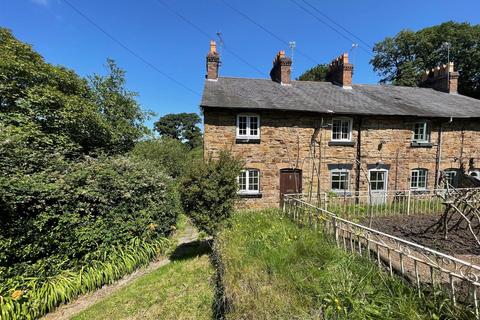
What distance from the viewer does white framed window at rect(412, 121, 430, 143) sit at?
43.5 ft

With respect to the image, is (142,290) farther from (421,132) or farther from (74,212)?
(421,132)

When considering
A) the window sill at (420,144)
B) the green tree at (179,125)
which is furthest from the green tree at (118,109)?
the green tree at (179,125)

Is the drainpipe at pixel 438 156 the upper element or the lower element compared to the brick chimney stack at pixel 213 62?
lower

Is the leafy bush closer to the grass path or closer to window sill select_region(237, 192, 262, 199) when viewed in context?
the grass path

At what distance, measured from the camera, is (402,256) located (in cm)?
361

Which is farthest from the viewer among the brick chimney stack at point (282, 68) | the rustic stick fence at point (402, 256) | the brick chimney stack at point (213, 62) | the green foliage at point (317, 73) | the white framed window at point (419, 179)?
the green foliage at point (317, 73)

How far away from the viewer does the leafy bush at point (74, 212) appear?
16.7ft

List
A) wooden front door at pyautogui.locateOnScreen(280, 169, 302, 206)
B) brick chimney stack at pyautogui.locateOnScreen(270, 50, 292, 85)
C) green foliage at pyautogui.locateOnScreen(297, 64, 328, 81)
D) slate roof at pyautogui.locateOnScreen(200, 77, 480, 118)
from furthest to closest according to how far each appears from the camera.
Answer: green foliage at pyautogui.locateOnScreen(297, 64, 328, 81) → brick chimney stack at pyautogui.locateOnScreen(270, 50, 292, 85) → wooden front door at pyautogui.locateOnScreen(280, 169, 302, 206) → slate roof at pyautogui.locateOnScreen(200, 77, 480, 118)

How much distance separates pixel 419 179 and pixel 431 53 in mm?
25031

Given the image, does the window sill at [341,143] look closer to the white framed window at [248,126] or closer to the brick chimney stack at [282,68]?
the white framed window at [248,126]

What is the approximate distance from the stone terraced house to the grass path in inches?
217

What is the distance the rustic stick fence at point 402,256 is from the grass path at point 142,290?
10.4 feet

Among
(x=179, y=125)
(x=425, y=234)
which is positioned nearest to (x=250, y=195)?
(x=425, y=234)

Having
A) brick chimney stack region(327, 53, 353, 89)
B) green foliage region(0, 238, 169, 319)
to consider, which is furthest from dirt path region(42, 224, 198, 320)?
brick chimney stack region(327, 53, 353, 89)
